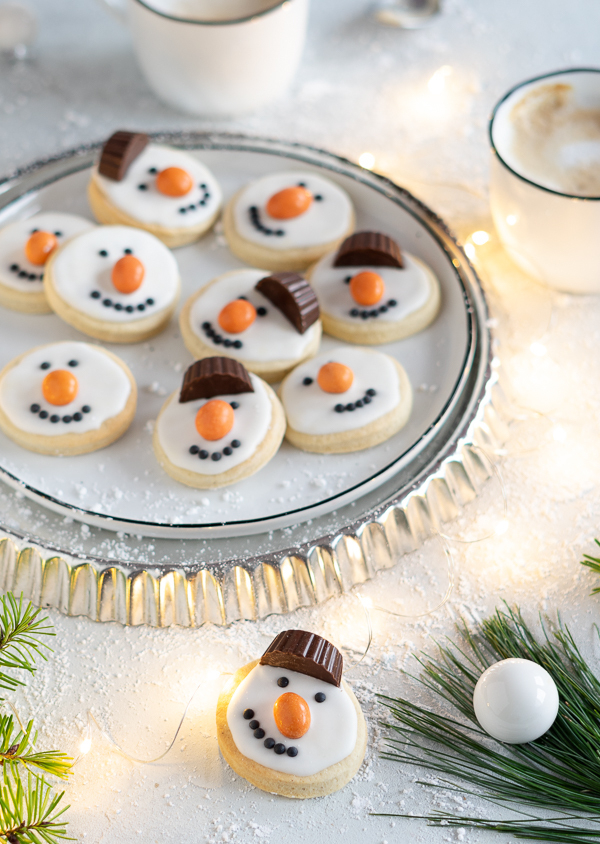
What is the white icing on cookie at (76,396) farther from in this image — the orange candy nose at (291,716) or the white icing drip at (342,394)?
the orange candy nose at (291,716)

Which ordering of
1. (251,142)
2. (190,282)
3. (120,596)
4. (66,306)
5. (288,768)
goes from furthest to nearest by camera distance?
(251,142)
(190,282)
(66,306)
(120,596)
(288,768)

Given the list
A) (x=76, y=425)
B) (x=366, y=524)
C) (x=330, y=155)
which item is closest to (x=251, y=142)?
(x=330, y=155)

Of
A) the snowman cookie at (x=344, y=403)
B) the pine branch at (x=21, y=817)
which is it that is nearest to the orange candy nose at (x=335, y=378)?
the snowman cookie at (x=344, y=403)

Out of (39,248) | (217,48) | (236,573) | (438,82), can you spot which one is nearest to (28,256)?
(39,248)

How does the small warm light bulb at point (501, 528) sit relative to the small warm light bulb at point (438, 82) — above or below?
below

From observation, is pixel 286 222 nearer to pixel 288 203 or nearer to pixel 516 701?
pixel 288 203

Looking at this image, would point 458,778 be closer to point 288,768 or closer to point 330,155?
point 288,768

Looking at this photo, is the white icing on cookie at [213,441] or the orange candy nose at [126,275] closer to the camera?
the white icing on cookie at [213,441]
